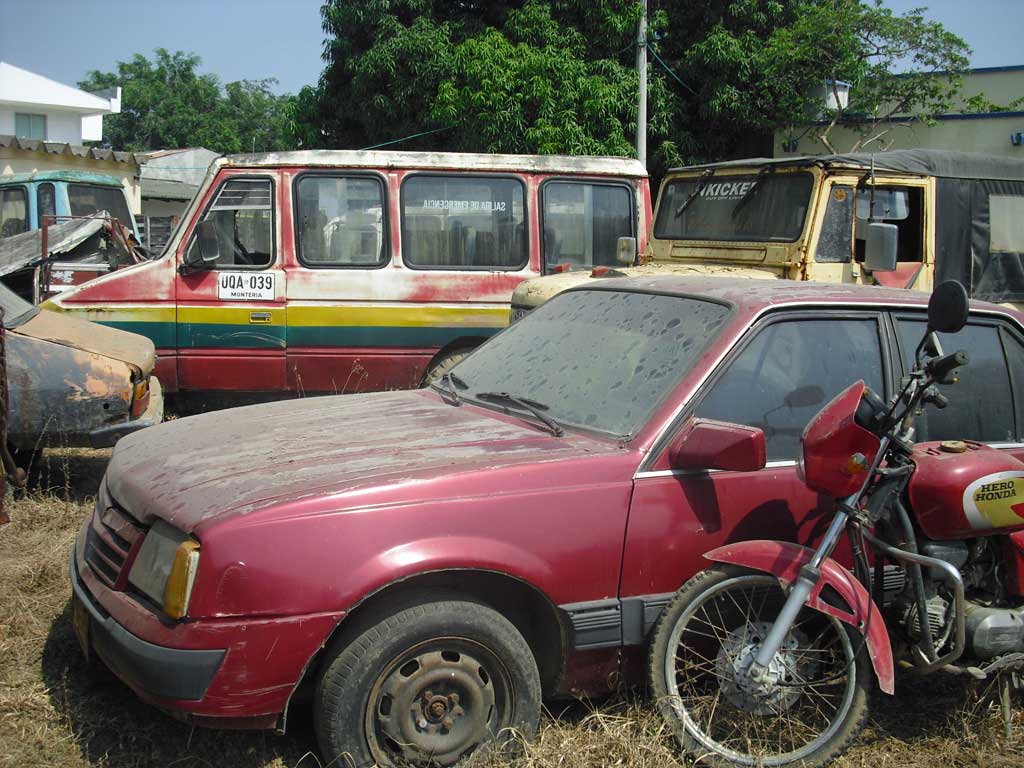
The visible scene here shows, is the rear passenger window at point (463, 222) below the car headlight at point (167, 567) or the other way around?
the other way around

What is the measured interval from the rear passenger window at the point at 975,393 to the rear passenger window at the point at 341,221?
507cm

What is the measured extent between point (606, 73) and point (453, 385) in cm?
1225

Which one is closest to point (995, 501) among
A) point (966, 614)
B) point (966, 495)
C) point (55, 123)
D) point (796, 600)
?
point (966, 495)

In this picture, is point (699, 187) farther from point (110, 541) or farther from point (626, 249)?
point (110, 541)

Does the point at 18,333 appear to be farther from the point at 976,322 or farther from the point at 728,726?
the point at 976,322

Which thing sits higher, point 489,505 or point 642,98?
point 642,98

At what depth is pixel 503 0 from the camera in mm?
16141

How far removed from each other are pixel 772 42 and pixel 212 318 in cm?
1100

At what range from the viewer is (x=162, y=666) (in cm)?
256

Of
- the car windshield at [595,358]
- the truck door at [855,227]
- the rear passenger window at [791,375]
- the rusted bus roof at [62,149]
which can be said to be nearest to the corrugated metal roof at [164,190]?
the rusted bus roof at [62,149]

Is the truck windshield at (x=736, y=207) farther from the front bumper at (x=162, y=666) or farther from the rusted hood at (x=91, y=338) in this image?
the front bumper at (x=162, y=666)

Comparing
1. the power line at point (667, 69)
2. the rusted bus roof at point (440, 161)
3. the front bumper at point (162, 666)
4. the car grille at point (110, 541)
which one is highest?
the power line at point (667, 69)

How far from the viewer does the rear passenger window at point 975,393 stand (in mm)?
3625

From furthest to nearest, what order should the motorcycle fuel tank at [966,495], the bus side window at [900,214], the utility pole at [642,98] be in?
the utility pole at [642,98] < the bus side window at [900,214] < the motorcycle fuel tank at [966,495]
